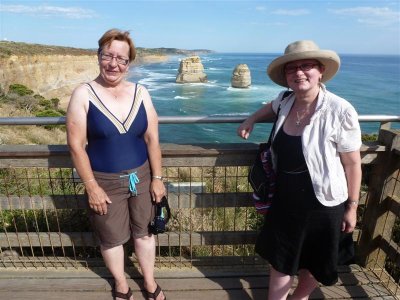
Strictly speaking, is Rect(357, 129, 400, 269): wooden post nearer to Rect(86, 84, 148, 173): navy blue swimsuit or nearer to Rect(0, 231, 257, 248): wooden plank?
Rect(0, 231, 257, 248): wooden plank

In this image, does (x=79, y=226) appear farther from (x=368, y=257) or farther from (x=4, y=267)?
(x=368, y=257)

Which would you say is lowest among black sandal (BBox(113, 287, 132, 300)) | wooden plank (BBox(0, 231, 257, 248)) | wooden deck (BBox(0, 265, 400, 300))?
wooden deck (BBox(0, 265, 400, 300))

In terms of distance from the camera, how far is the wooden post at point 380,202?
8.01 ft

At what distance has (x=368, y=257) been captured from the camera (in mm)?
2814

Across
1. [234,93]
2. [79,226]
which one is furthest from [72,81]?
[79,226]

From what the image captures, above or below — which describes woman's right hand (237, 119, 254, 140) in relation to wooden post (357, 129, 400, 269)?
above

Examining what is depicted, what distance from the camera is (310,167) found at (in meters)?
1.87

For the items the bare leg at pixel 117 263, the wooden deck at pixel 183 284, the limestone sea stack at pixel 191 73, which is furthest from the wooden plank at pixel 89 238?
the limestone sea stack at pixel 191 73

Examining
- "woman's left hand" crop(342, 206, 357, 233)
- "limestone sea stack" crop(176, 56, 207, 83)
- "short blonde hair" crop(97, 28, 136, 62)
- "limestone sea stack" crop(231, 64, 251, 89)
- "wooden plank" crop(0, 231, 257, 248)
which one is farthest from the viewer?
"limestone sea stack" crop(176, 56, 207, 83)

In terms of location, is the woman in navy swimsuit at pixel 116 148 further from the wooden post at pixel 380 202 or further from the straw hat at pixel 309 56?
the wooden post at pixel 380 202

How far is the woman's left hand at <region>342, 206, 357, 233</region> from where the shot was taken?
199 centimetres

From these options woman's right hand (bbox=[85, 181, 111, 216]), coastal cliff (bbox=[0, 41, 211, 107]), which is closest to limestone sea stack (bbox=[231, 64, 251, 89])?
coastal cliff (bbox=[0, 41, 211, 107])

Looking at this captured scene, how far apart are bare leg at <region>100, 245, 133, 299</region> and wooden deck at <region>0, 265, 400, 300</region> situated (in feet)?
0.48

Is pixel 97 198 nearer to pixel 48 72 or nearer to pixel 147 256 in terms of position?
pixel 147 256
